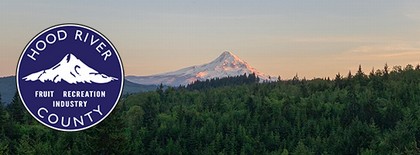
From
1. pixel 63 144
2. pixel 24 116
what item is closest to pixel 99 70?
pixel 63 144

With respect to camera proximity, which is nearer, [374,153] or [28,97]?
[28,97]

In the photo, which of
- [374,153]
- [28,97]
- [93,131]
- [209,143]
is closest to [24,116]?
[209,143]

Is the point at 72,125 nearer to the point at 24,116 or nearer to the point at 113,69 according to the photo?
the point at 113,69

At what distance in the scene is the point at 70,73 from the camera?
19.4 metres

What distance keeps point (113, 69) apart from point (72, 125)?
8.42 feet

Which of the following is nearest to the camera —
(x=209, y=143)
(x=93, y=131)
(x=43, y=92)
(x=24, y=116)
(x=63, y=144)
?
(x=43, y=92)

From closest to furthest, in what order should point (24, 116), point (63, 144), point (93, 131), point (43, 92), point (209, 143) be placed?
point (43, 92) < point (93, 131) < point (63, 144) < point (24, 116) < point (209, 143)

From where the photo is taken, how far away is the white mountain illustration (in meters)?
19.4

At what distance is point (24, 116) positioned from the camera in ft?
606

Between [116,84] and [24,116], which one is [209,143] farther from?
[116,84]

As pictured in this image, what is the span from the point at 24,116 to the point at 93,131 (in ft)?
425

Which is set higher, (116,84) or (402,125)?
(116,84)

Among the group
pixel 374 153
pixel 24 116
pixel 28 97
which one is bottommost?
pixel 374 153

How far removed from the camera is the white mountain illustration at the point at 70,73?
1936 centimetres
